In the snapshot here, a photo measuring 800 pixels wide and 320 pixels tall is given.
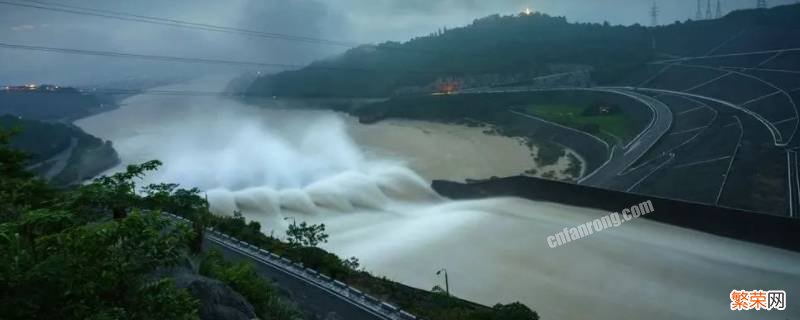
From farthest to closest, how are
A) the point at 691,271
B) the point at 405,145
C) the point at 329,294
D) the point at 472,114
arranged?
1. the point at 472,114
2. the point at 405,145
3. the point at 691,271
4. the point at 329,294

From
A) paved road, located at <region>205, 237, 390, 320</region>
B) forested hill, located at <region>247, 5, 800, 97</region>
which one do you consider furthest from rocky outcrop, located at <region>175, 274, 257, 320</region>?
forested hill, located at <region>247, 5, 800, 97</region>

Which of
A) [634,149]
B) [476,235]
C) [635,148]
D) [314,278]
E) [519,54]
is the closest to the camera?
[314,278]

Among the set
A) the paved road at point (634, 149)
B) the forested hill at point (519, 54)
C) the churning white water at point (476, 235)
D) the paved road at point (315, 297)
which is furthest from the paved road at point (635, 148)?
the paved road at point (315, 297)

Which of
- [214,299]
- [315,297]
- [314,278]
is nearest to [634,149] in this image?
[314,278]

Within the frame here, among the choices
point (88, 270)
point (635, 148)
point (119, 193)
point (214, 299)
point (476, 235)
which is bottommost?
point (635, 148)

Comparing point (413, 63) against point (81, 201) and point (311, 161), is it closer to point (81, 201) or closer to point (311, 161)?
point (311, 161)

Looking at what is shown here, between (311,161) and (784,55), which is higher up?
(784,55)

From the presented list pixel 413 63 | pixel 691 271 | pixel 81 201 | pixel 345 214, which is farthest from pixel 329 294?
pixel 413 63

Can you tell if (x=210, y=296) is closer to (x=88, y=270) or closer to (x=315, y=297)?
(x=88, y=270)
